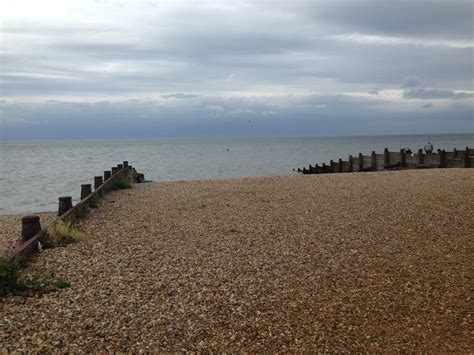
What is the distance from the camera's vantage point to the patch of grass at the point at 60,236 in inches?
343

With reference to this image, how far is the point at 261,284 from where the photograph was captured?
6.56 metres

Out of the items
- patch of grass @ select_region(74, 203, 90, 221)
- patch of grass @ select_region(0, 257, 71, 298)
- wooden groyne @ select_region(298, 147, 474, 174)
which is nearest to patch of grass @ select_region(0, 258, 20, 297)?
patch of grass @ select_region(0, 257, 71, 298)

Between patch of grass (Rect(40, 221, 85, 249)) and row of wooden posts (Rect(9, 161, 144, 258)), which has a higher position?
row of wooden posts (Rect(9, 161, 144, 258))

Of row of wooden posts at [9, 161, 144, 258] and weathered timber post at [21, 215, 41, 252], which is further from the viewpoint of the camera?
weathered timber post at [21, 215, 41, 252]

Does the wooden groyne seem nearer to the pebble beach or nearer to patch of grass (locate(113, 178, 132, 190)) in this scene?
the pebble beach

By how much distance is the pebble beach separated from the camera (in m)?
5.05

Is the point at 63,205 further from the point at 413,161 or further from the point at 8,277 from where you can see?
the point at 413,161

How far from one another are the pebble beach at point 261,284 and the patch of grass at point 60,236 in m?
0.24

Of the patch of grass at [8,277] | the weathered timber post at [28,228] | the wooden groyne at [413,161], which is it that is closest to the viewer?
the patch of grass at [8,277]

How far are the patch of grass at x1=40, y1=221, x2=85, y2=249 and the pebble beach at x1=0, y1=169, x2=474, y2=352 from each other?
0.24 meters

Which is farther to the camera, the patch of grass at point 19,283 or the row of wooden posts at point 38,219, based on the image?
the row of wooden posts at point 38,219

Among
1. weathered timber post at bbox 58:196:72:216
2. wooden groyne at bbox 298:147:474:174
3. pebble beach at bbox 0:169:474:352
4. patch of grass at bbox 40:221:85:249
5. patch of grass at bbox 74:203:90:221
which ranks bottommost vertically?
pebble beach at bbox 0:169:474:352

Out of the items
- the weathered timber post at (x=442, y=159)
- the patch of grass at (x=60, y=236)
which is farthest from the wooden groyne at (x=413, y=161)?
the patch of grass at (x=60, y=236)

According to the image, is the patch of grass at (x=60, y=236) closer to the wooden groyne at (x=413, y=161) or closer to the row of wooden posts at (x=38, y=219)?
the row of wooden posts at (x=38, y=219)
